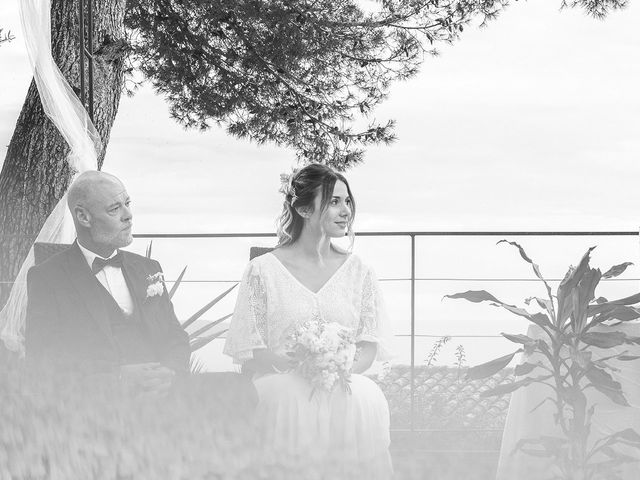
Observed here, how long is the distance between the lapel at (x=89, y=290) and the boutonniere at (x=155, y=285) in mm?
158

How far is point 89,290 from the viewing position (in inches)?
94.7

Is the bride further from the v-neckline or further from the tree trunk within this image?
the tree trunk

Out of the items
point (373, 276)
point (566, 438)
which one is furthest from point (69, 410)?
point (566, 438)

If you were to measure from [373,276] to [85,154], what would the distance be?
5.62 feet

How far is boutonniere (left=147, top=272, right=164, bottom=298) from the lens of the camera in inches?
99.5

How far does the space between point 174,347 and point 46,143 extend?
2863 mm

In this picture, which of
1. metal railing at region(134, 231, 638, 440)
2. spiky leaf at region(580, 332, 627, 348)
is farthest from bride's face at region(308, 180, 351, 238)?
metal railing at region(134, 231, 638, 440)

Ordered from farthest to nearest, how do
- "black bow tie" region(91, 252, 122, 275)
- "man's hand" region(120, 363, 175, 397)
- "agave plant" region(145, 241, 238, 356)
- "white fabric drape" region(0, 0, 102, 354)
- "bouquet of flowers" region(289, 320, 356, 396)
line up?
"agave plant" region(145, 241, 238, 356), "white fabric drape" region(0, 0, 102, 354), "black bow tie" region(91, 252, 122, 275), "bouquet of flowers" region(289, 320, 356, 396), "man's hand" region(120, 363, 175, 397)

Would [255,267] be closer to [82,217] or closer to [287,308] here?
[287,308]

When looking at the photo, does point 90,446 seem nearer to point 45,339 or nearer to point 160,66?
point 45,339

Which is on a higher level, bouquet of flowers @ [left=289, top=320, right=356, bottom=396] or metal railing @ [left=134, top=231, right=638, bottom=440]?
metal railing @ [left=134, top=231, right=638, bottom=440]

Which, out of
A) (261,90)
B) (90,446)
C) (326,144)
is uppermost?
(261,90)

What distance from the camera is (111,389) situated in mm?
1439

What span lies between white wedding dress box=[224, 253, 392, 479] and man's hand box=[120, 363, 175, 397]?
290 mm
